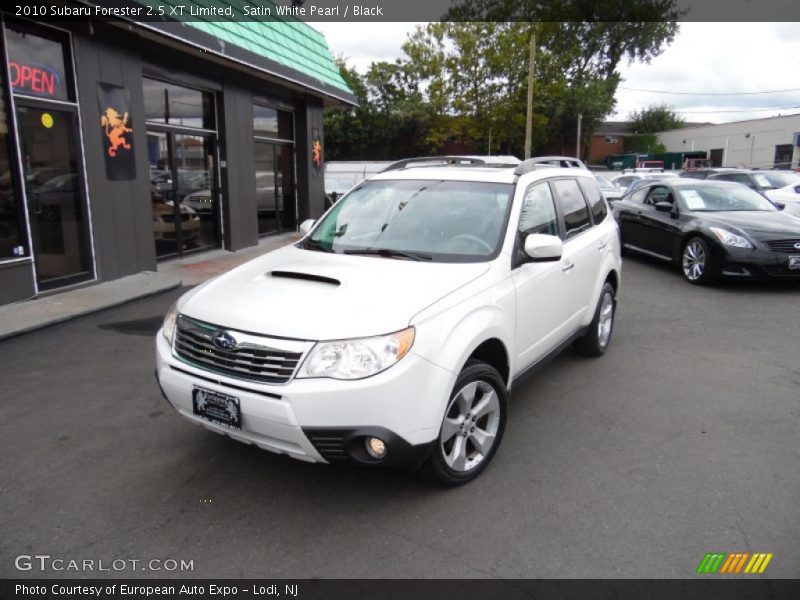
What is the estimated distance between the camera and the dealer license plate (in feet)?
9.61

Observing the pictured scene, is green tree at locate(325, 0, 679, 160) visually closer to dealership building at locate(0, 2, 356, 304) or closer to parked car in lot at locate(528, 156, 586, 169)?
dealership building at locate(0, 2, 356, 304)

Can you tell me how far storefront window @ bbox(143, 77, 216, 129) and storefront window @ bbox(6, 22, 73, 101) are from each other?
1.88 m

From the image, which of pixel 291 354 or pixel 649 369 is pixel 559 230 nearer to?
pixel 649 369

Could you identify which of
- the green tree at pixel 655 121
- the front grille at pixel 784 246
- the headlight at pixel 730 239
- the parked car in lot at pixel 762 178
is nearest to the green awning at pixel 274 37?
the headlight at pixel 730 239

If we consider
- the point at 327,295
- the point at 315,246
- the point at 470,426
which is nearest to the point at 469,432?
the point at 470,426

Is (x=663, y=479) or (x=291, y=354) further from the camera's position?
(x=663, y=479)

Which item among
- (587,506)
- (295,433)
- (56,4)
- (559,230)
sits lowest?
(587,506)

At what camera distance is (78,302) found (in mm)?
7328

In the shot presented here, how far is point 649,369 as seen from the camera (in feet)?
17.6

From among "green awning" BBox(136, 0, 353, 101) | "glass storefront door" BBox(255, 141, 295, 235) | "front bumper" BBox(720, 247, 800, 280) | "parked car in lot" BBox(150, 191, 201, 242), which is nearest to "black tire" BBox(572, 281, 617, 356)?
"front bumper" BBox(720, 247, 800, 280)

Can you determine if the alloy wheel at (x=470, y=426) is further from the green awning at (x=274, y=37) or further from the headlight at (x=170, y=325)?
the green awning at (x=274, y=37)

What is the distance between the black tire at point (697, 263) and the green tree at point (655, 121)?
58.3 m

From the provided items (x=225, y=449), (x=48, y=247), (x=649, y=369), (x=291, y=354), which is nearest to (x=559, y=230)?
(x=649, y=369)

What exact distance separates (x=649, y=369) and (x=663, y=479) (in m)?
2.11
